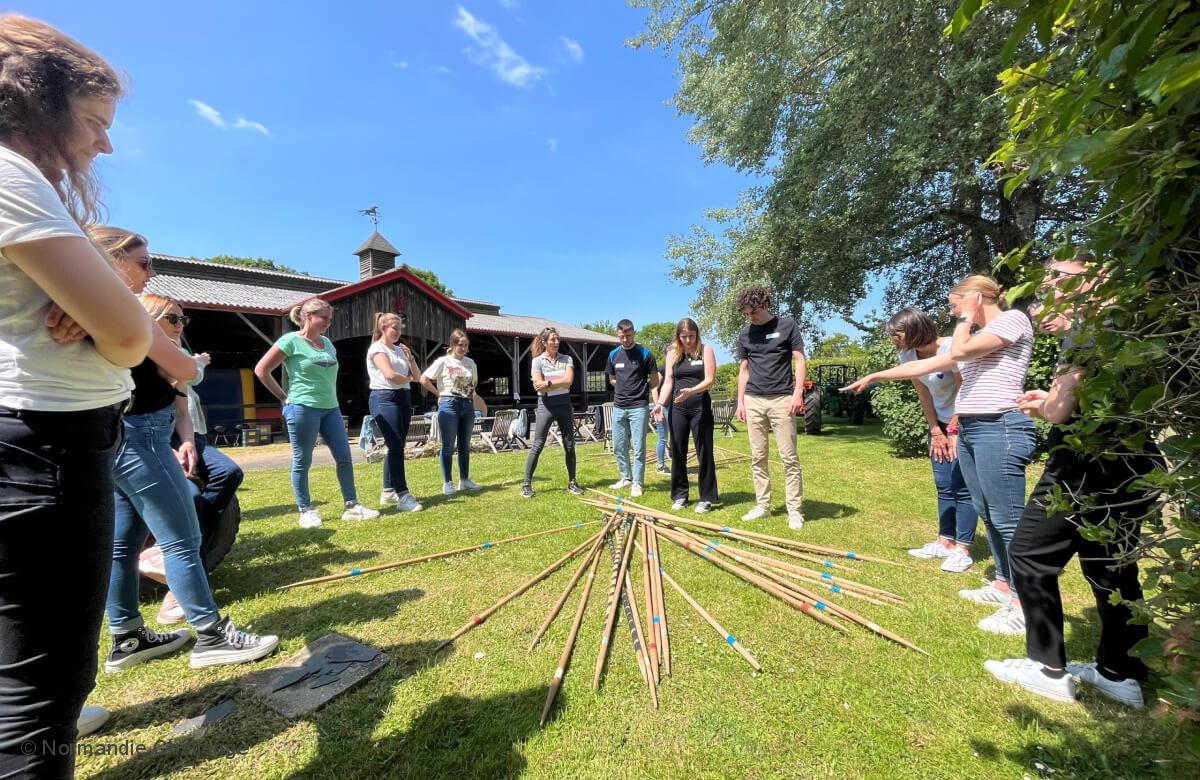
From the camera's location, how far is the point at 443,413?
5641mm

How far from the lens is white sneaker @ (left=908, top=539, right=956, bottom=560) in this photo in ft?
11.7

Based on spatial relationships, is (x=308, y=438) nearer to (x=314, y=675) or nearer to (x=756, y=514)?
(x=314, y=675)

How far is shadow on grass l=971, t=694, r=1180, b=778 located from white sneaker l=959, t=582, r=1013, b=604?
0.96 m

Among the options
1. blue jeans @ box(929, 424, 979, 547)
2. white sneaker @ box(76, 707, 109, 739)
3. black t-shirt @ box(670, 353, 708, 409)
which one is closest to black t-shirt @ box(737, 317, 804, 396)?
black t-shirt @ box(670, 353, 708, 409)

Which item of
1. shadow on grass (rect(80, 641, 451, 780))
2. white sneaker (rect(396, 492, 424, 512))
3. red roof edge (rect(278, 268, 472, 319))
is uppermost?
red roof edge (rect(278, 268, 472, 319))

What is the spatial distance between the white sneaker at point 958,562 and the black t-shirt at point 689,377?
234 centimetres

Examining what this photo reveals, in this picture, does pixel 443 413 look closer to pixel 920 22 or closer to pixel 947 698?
pixel 947 698

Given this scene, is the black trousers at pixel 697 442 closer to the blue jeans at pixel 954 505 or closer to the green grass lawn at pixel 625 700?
the green grass lawn at pixel 625 700

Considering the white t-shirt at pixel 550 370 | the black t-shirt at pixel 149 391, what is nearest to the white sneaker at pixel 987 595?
the white t-shirt at pixel 550 370

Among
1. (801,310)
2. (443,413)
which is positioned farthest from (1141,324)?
(801,310)

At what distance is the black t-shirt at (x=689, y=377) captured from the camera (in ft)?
16.0

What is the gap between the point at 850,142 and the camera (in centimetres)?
977

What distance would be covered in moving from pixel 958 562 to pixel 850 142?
9465 mm

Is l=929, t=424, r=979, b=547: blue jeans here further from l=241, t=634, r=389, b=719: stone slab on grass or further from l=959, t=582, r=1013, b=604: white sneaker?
l=241, t=634, r=389, b=719: stone slab on grass
